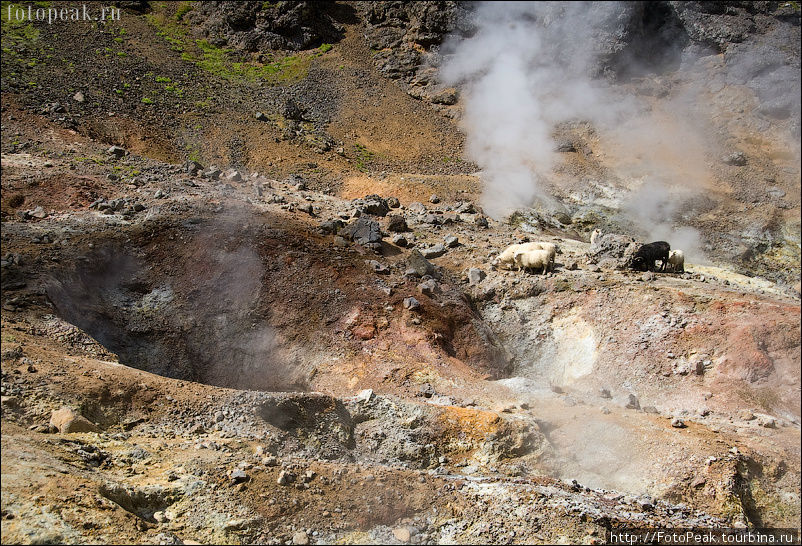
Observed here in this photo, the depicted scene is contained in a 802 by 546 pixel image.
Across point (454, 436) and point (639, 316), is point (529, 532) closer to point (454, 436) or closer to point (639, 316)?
point (454, 436)

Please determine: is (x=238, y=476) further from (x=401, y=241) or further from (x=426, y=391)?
(x=401, y=241)

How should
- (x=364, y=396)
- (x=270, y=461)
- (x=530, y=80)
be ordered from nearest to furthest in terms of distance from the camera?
1. (x=270, y=461)
2. (x=364, y=396)
3. (x=530, y=80)

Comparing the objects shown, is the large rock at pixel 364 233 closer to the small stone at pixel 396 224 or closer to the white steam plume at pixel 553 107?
the small stone at pixel 396 224

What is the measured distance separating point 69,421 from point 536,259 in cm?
824

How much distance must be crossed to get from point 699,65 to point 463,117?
9.62 metres

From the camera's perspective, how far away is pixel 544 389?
26.6ft

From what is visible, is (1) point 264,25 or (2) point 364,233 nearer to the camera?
(2) point 364,233

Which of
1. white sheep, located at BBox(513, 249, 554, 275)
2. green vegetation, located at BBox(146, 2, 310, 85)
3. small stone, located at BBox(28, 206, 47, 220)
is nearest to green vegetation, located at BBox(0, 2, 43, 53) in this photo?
green vegetation, located at BBox(146, 2, 310, 85)

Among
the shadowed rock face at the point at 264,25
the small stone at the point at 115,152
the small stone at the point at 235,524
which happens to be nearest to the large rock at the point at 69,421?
the small stone at the point at 235,524

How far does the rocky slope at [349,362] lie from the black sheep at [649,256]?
0.48 m

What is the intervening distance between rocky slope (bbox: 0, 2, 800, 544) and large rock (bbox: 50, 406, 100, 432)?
17 millimetres

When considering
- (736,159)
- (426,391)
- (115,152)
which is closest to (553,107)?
(736,159)

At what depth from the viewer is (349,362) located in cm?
835

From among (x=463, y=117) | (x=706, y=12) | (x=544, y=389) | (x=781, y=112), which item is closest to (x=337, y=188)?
(x=463, y=117)
